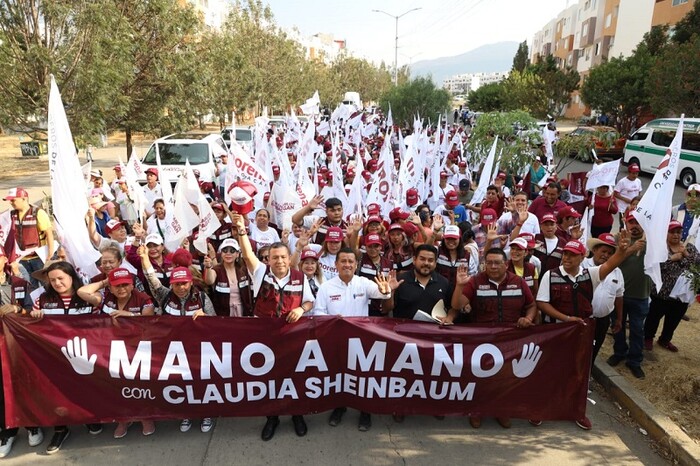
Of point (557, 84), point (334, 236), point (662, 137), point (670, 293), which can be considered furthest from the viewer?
point (557, 84)

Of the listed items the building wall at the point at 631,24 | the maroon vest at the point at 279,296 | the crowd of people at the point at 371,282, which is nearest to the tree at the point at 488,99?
the building wall at the point at 631,24

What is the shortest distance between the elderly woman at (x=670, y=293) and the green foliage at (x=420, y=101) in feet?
87.6

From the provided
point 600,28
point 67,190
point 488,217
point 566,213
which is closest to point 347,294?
point 488,217

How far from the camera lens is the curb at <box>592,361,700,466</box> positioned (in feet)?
12.7

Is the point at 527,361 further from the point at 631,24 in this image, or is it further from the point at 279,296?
the point at 631,24

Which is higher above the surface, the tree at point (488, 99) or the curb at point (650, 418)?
the tree at point (488, 99)

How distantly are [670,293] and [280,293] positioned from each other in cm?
414

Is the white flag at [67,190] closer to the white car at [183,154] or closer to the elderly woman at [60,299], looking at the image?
the elderly woman at [60,299]

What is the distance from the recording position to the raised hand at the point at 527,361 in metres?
4.14

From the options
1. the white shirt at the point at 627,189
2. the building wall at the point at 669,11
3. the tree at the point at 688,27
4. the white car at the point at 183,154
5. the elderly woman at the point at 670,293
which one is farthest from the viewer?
the building wall at the point at 669,11

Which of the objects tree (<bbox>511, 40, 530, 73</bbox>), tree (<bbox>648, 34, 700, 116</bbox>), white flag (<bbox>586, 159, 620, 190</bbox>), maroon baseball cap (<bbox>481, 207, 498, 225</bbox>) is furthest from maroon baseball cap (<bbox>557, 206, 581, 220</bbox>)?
tree (<bbox>511, 40, 530, 73</bbox>)

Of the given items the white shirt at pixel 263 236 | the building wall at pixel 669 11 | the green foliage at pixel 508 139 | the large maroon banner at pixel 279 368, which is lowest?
the large maroon banner at pixel 279 368

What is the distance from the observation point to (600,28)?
47969 mm

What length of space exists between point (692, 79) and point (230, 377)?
22905 mm
